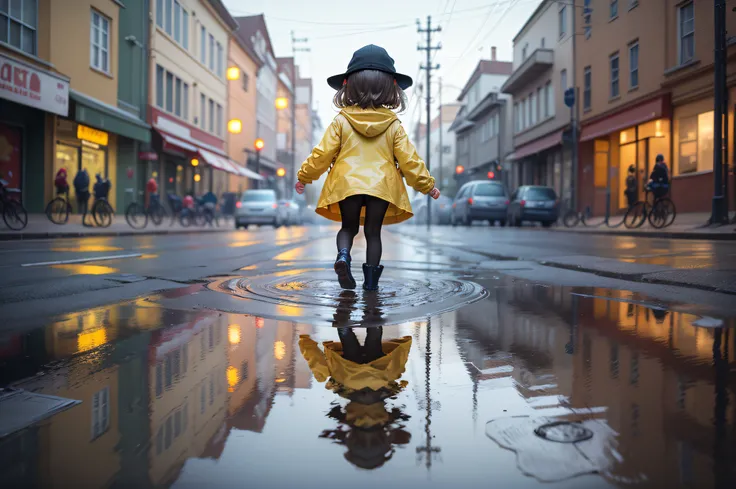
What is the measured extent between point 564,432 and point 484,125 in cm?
5044

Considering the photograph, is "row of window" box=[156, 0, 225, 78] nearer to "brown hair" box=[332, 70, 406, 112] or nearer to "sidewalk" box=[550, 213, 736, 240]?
"sidewalk" box=[550, 213, 736, 240]

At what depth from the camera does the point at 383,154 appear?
505 centimetres

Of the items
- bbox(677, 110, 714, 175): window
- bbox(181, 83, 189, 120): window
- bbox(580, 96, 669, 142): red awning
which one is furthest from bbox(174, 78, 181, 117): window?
bbox(677, 110, 714, 175): window

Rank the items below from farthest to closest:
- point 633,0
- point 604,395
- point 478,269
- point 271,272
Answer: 1. point 633,0
2. point 478,269
3. point 271,272
4. point 604,395

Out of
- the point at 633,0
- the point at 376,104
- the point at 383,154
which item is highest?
the point at 633,0

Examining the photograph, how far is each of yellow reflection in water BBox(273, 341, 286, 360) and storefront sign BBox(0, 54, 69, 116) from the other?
664 inches

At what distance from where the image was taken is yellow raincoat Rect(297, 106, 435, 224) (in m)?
4.93

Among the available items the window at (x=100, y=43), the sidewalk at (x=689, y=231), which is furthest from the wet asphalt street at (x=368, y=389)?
the window at (x=100, y=43)

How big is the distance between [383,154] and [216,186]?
125 feet

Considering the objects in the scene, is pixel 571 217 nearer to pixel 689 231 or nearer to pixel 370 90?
pixel 689 231

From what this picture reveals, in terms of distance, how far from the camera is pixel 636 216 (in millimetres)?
17859

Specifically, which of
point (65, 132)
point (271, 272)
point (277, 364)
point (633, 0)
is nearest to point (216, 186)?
point (65, 132)

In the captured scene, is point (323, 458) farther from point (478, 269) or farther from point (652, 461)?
point (478, 269)

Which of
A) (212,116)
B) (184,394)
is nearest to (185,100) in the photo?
(212,116)
